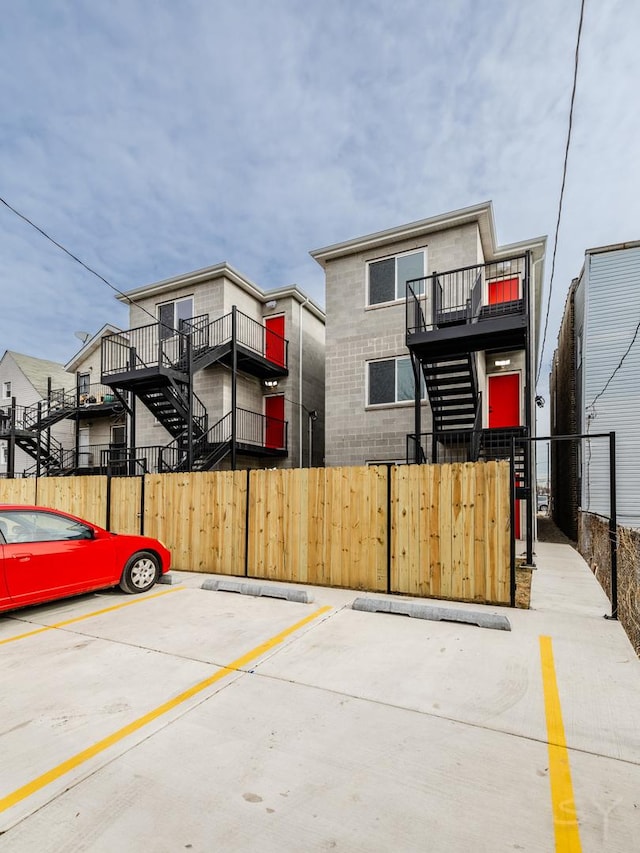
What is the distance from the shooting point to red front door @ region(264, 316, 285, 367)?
1633 centimetres

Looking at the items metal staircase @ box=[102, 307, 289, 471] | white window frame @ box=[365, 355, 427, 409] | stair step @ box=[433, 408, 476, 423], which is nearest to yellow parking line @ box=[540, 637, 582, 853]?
stair step @ box=[433, 408, 476, 423]

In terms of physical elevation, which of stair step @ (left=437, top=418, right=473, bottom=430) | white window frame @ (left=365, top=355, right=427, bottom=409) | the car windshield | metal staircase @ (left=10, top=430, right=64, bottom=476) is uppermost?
white window frame @ (left=365, top=355, right=427, bottom=409)

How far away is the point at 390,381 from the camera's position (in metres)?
13.6

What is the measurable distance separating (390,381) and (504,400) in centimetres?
329

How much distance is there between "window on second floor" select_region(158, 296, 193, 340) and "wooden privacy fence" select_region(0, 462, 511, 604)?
8184 mm

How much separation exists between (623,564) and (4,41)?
11767 mm

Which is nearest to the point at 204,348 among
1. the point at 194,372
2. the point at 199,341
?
the point at 199,341

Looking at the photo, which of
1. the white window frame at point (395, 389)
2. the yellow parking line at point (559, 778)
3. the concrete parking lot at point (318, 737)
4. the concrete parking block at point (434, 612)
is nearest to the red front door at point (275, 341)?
→ the white window frame at point (395, 389)

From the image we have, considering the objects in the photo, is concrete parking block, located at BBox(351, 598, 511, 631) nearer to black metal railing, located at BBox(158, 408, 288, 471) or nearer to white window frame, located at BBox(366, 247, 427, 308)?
black metal railing, located at BBox(158, 408, 288, 471)

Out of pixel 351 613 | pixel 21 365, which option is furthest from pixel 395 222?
pixel 21 365

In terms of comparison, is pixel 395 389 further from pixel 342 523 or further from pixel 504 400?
pixel 342 523

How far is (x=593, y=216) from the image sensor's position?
848cm

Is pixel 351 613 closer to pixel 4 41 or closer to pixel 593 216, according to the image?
pixel 593 216

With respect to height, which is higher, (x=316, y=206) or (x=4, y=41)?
(x=316, y=206)
